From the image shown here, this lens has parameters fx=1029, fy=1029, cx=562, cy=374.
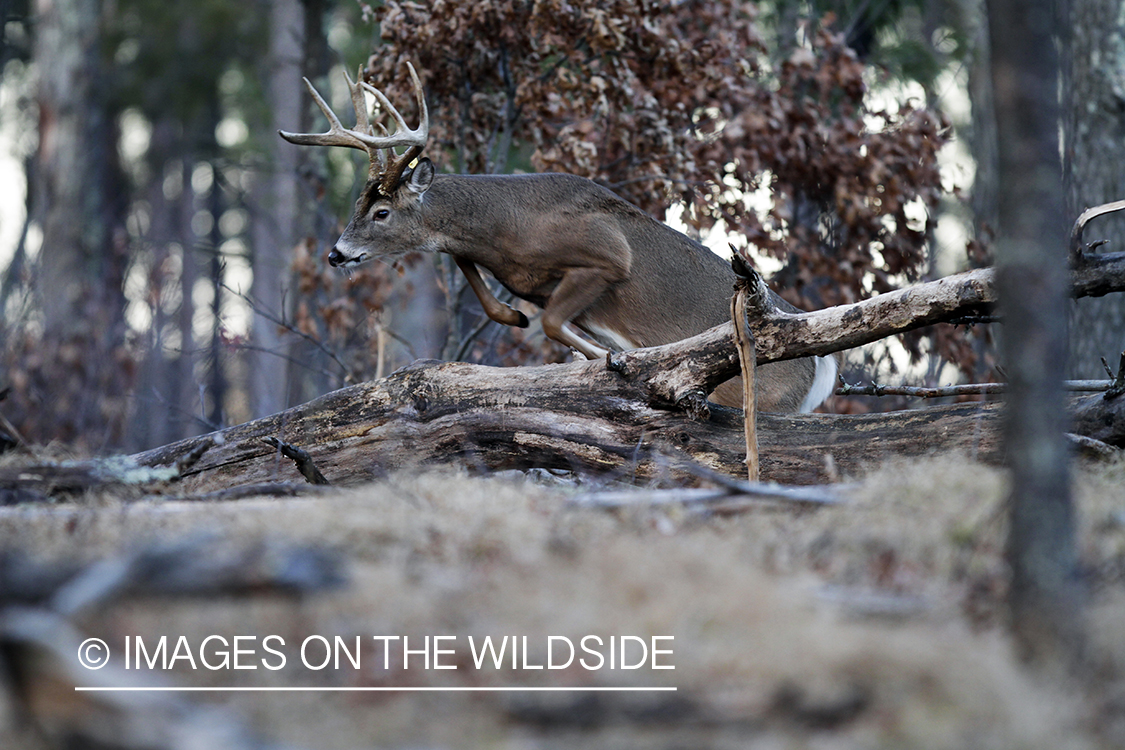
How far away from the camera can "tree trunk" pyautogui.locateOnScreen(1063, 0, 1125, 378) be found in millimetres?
7754

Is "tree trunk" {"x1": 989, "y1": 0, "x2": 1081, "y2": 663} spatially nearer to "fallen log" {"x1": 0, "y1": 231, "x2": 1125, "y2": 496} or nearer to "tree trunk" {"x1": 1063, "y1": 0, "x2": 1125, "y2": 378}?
"fallen log" {"x1": 0, "y1": 231, "x2": 1125, "y2": 496}

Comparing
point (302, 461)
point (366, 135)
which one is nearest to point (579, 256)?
point (366, 135)

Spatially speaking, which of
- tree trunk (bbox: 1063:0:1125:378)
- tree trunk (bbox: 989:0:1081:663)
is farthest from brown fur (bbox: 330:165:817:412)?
tree trunk (bbox: 989:0:1081:663)

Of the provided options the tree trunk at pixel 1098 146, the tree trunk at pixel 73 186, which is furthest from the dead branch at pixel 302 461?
the tree trunk at pixel 73 186

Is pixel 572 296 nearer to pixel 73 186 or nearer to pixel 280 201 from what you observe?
pixel 73 186

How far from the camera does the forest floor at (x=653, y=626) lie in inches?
67.7

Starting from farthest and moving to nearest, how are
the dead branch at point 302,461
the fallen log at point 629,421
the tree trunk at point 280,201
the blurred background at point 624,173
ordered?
1. the tree trunk at point 280,201
2. the blurred background at point 624,173
3. the dead branch at point 302,461
4. the fallen log at point 629,421

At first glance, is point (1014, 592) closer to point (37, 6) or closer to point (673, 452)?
point (673, 452)

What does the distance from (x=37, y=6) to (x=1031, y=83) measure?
51.9 ft

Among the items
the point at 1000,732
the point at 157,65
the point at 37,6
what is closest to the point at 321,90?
the point at 37,6

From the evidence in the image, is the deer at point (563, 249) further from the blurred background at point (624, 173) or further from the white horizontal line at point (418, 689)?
the white horizontal line at point (418, 689)

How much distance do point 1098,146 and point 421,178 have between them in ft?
17.0

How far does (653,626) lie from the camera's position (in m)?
2.04

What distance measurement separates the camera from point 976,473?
10.2 feet
